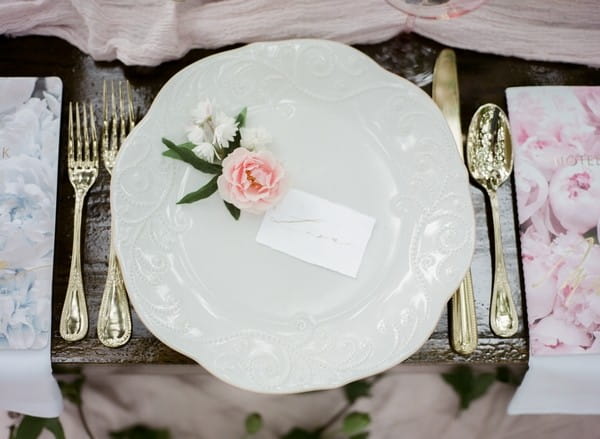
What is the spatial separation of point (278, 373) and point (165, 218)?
190 millimetres

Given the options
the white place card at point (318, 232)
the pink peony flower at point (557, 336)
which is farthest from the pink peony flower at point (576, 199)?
the white place card at point (318, 232)

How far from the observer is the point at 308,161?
616 mm

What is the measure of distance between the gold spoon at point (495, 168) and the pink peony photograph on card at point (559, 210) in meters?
0.02

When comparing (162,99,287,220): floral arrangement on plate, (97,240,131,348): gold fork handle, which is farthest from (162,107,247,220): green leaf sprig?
(97,240,131,348): gold fork handle

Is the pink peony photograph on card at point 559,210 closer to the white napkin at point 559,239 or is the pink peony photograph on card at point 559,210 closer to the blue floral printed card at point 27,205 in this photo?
the white napkin at point 559,239

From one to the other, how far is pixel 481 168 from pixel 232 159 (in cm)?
27

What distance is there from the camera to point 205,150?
1.89 feet

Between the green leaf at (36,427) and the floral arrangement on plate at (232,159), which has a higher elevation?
the floral arrangement on plate at (232,159)

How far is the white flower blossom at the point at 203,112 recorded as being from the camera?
0.58 m

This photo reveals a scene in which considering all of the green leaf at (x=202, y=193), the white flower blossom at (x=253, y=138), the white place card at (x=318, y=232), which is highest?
the white flower blossom at (x=253, y=138)

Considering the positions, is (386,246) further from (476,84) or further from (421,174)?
(476,84)

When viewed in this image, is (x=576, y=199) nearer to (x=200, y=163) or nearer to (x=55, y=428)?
(x=200, y=163)

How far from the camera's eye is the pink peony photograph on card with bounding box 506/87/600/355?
596 millimetres

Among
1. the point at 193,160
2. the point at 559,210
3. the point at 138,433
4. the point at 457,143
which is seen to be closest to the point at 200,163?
the point at 193,160
